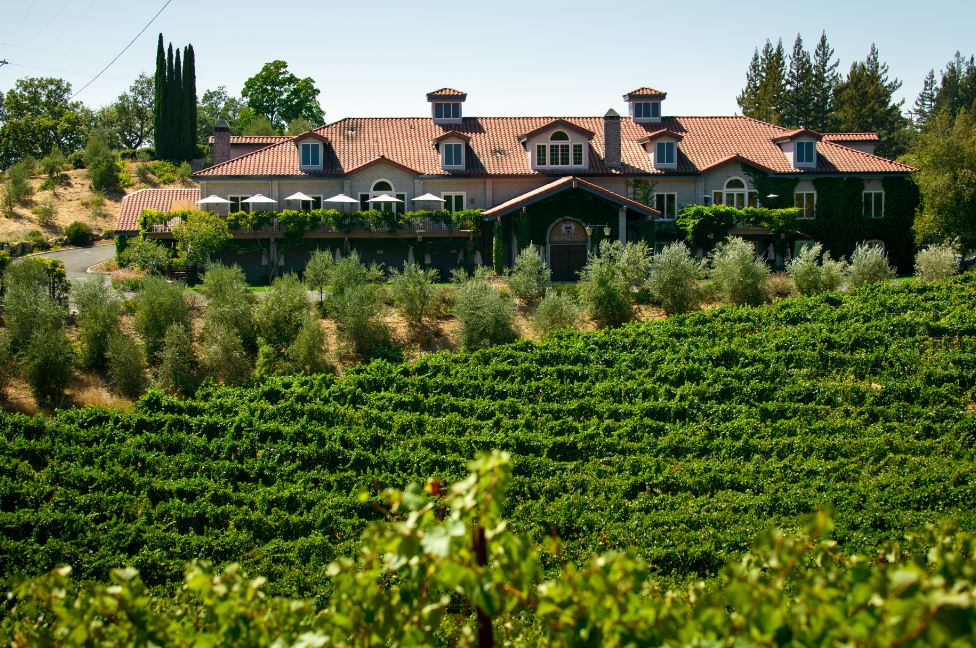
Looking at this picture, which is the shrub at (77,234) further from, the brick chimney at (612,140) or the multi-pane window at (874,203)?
the multi-pane window at (874,203)

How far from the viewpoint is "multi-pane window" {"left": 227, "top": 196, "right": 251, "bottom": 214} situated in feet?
123

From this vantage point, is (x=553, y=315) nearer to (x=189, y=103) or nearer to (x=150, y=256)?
(x=150, y=256)

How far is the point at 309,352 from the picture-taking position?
80.7 feet

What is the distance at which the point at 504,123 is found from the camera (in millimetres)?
41281

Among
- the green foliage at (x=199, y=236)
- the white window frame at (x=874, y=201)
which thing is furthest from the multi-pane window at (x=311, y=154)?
the white window frame at (x=874, y=201)

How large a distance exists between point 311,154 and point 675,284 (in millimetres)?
17580

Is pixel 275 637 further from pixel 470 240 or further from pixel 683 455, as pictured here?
pixel 470 240

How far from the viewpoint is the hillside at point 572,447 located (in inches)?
614

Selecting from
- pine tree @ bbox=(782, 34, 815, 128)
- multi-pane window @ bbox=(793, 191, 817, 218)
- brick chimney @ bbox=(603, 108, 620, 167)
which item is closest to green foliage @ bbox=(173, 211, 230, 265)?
brick chimney @ bbox=(603, 108, 620, 167)

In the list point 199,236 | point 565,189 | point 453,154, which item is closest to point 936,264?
point 565,189

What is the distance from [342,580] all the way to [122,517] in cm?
1352

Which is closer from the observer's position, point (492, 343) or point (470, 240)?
point (492, 343)

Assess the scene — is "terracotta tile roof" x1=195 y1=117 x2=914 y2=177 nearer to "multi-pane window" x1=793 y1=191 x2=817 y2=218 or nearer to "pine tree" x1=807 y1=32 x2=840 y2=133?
"multi-pane window" x1=793 y1=191 x2=817 y2=218

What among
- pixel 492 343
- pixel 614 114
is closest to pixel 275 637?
pixel 492 343
